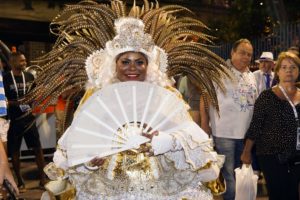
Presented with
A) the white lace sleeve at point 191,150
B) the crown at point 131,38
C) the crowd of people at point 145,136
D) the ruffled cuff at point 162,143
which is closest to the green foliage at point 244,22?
the crowd of people at point 145,136

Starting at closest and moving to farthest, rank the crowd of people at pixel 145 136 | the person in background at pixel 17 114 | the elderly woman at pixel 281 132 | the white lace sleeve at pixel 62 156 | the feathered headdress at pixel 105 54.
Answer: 1. the crowd of people at pixel 145 136
2. the white lace sleeve at pixel 62 156
3. the feathered headdress at pixel 105 54
4. the elderly woman at pixel 281 132
5. the person in background at pixel 17 114

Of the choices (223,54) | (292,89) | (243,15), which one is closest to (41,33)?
(243,15)

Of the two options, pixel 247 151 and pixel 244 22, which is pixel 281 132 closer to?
pixel 247 151

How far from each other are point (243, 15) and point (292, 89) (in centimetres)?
1476

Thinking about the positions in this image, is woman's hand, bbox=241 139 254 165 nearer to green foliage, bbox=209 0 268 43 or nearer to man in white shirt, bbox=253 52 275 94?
man in white shirt, bbox=253 52 275 94

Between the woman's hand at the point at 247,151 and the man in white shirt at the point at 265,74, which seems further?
the man in white shirt at the point at 265,74

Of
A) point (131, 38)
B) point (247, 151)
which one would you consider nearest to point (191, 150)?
point (131, 38)

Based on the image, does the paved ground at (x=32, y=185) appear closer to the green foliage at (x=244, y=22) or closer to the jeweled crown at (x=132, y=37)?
the jeweled crown at (x=132, y=37)

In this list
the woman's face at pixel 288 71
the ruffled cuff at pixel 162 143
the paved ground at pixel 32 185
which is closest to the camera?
the ruffled cuff at pixel 162 143

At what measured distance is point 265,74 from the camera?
9.54 m

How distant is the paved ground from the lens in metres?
8.39

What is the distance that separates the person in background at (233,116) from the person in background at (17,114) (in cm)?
314

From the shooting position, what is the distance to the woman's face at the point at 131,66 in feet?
13.8

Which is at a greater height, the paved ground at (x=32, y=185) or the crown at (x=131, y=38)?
the crown at (x=131, y=38)
